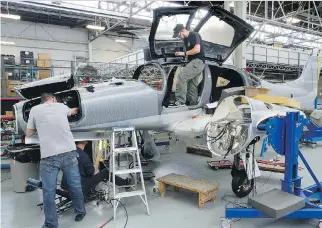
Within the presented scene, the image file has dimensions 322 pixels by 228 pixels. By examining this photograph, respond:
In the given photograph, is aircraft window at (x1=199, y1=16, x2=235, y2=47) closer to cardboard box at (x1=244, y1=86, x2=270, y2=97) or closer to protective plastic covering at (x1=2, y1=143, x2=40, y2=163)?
cardboard box at (x1=244, y1=86, x2=270, y2=97)

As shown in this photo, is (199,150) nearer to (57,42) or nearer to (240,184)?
(240,184)

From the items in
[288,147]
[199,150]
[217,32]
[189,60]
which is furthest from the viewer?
[199,150]

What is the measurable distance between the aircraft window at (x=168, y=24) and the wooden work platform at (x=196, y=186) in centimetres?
273

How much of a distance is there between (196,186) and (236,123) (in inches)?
43.8

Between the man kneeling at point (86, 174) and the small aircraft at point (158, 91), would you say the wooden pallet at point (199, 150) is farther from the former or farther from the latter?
the man kneeling at point (86, 174)

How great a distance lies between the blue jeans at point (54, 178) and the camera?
10.8 feet

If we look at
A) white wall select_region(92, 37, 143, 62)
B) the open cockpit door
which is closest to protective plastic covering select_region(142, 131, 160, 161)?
the open cockpit door

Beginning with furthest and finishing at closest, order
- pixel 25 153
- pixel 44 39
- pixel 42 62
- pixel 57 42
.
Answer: pixel 57 42, pixel 44 39, pixel 42 62, pixel 25 153

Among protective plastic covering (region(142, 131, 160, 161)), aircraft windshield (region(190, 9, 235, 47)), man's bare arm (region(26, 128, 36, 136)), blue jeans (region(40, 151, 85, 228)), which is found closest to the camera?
blue jeans (region(40, 151, 85, 228))

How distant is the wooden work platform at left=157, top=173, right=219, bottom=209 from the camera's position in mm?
3910

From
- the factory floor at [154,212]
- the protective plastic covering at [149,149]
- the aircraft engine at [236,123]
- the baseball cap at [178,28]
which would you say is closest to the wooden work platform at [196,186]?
the factory floor at [154,212]

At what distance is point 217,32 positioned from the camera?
5.40 meters

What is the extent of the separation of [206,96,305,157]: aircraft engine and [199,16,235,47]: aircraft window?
66.0 inches

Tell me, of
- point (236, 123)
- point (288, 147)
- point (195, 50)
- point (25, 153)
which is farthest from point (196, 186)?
point (25, 153)
